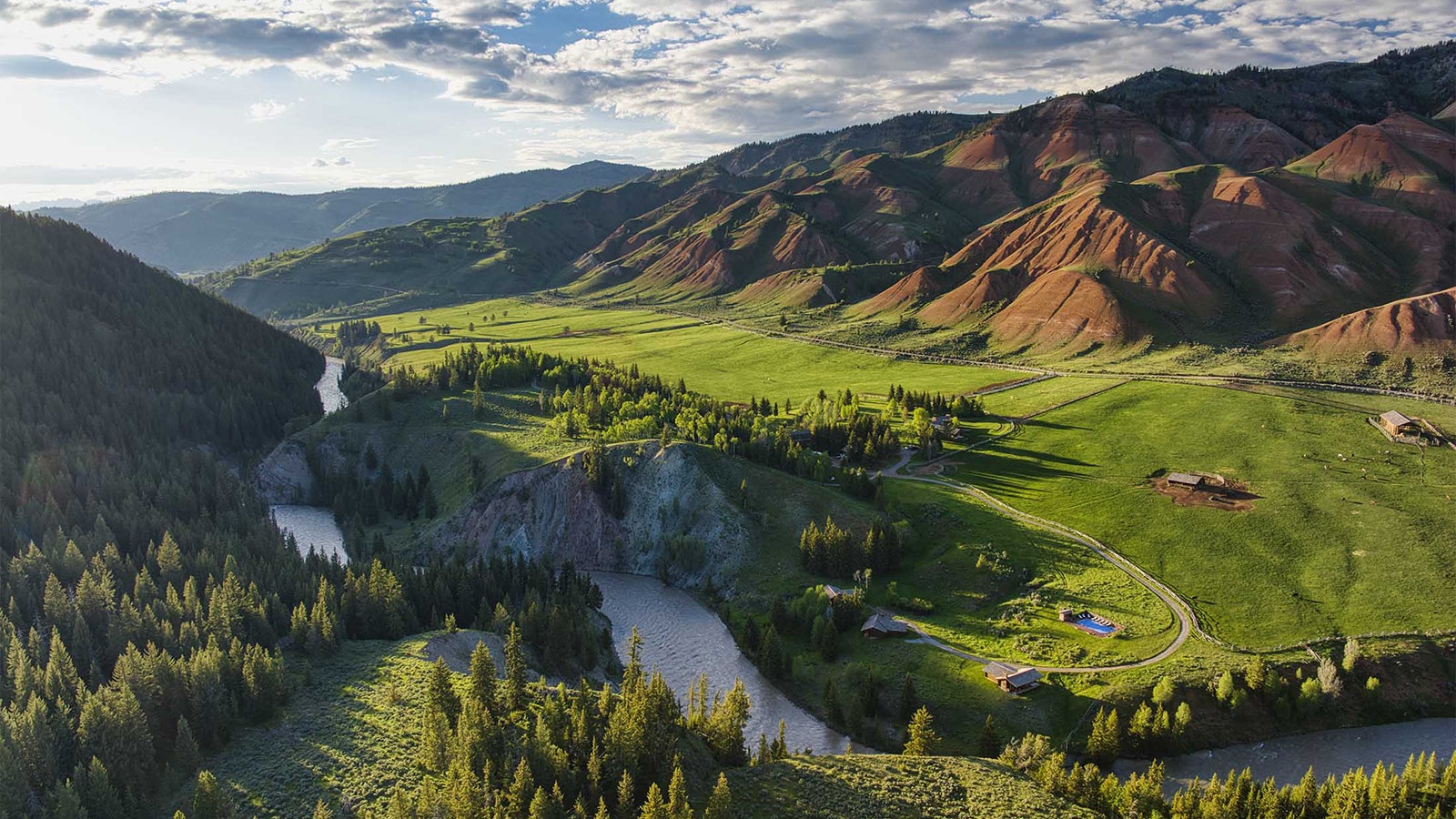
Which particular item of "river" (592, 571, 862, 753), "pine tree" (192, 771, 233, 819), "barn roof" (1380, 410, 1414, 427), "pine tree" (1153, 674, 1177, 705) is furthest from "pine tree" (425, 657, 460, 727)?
"barn roof" (1380, 410, 1414, 427)

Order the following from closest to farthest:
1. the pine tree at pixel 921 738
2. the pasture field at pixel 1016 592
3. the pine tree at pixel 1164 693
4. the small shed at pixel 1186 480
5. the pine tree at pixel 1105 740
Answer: the pine tree at pixel 921 738
the pine tree at pixel 1105 740
the pine tree at pixel 1164 693
the pasture field at pixel 1016 592
the small shed at pixel 1186 480

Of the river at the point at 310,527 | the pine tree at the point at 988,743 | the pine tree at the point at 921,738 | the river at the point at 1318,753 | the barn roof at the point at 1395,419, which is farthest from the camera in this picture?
the river at the point at 310,527

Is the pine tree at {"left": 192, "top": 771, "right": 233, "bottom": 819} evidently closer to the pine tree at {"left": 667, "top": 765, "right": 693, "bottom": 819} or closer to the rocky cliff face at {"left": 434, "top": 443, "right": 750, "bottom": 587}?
the pine tree at {"left": 667, "top": 765, "right": 693, "bottom": 819}

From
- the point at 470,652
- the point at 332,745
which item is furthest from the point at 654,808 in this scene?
the point at 470,652

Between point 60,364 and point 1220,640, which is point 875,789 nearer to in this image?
point 1220,640

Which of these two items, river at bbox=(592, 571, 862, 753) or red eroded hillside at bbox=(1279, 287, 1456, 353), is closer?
river at bbox=(592, 571, 862, 753)

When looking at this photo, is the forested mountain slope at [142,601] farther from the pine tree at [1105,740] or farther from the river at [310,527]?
the pine tree at [1105,740]

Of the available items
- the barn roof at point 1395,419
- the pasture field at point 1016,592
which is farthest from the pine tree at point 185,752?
the barn roof at point 1395,419
